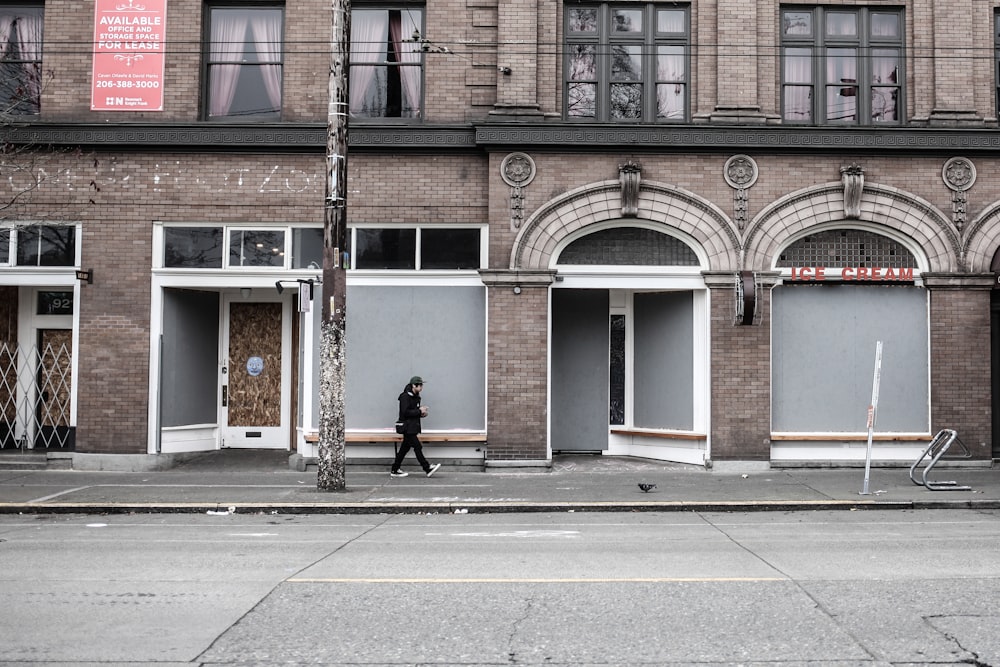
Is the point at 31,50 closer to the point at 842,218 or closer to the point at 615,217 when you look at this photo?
the point at 615,217

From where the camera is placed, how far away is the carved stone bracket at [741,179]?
50.4 feet

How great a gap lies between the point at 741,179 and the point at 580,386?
15.8 ft

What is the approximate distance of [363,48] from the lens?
16.0 metres

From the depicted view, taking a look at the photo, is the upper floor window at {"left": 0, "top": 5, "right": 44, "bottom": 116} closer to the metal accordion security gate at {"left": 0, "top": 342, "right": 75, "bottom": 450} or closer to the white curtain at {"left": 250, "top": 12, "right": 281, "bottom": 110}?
the white curtain at {"left": 250, "top": 12, "right": 281, "bottom": 110}

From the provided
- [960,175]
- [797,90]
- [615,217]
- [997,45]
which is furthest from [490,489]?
[997,45]

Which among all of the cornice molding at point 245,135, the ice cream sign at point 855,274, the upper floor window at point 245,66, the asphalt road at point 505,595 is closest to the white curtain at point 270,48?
the upper floor window at point 245,66

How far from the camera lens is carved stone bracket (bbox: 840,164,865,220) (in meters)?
15.2

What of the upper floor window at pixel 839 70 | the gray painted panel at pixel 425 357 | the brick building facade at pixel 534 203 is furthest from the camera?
the upper floor window at pixel 839 70

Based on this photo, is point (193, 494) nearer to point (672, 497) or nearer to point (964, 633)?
point (672, 497)

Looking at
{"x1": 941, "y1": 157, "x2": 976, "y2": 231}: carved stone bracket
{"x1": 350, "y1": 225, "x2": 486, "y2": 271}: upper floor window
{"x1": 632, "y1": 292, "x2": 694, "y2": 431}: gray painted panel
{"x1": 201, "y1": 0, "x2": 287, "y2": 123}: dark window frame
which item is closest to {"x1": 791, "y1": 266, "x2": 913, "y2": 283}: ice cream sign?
{"x1": 941, "y1": 157, "x2": 976, "y2": 231}: carved stone bracket

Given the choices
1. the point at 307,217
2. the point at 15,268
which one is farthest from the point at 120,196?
the point at 307,217

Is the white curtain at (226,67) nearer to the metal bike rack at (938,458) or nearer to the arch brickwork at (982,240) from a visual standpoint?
the metal bike rack at (938,458)

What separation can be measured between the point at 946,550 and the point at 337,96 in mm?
9770

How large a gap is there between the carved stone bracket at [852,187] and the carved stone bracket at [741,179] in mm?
1500
